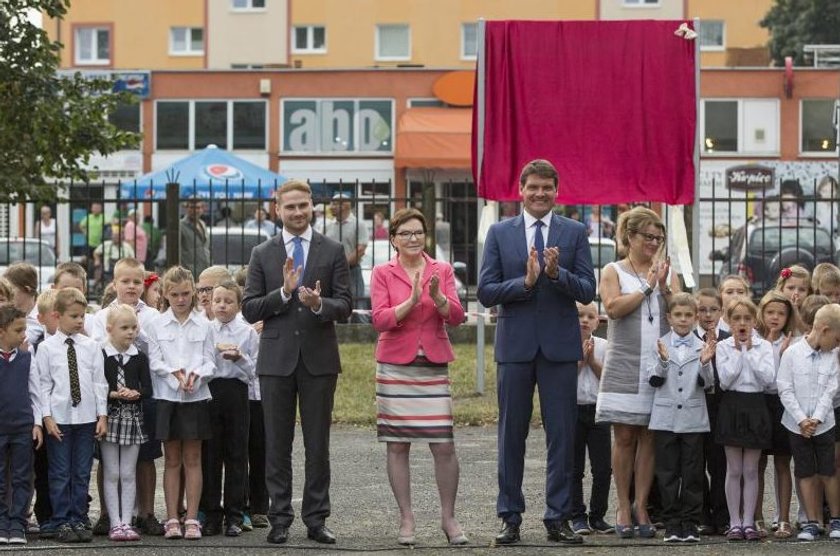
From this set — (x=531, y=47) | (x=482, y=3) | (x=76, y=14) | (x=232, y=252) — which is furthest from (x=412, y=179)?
(x=531, y=47)

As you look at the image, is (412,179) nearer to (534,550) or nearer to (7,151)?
(7,151)

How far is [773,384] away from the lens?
9969 millimetres

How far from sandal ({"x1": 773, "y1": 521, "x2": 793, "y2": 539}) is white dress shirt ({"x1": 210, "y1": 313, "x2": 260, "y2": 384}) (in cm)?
316

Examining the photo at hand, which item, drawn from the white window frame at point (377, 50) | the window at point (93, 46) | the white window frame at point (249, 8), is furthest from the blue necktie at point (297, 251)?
the window at point (93, 46)

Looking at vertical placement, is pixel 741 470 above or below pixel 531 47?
below

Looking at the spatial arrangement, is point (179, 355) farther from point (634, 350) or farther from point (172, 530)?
point (634, 350)

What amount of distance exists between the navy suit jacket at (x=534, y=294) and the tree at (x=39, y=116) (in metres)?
9.77

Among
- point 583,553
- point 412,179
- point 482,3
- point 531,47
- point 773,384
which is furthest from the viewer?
point 482,3

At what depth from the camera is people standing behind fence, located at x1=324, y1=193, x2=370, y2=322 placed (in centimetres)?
2055

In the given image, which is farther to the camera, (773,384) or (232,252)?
(232,252)

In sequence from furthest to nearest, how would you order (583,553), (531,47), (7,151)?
(7,151) → (531,47) → (583,553)

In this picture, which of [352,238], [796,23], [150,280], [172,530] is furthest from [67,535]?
[796,23]

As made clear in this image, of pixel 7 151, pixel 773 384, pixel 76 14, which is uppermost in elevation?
pixel 76 14

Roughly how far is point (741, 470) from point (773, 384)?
53 cm
